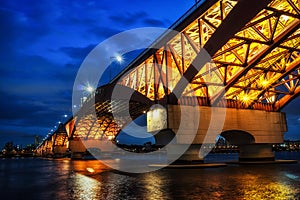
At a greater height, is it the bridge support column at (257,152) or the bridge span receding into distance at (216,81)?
the bridge span receding into distance at (216,81)

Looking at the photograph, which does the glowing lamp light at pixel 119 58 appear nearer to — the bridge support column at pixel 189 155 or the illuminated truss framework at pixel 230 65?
the illuminated truss framework at pixel 230 65

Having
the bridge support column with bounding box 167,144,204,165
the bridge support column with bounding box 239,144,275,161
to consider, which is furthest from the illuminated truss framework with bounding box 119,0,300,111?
the bridge support column with bounding box 167,144,204,165

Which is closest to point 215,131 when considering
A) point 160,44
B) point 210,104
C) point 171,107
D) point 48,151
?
point 210,104

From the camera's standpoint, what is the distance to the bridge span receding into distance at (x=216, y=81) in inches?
997

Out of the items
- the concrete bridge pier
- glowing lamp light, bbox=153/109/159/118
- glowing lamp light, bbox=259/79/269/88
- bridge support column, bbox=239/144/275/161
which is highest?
glowing lamp light, bbox=259/79/269/88

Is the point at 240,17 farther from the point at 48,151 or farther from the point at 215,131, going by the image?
the point at 48,151

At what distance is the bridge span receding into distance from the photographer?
2533cm

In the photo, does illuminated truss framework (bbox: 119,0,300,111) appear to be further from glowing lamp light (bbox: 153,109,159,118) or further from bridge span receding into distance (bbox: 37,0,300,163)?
glowing lamp light (bbox: 153,109,159,118)

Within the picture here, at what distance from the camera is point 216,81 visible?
108ft

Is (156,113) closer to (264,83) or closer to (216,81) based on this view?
(216,81)

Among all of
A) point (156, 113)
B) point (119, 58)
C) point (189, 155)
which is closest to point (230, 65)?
point (156, 113)

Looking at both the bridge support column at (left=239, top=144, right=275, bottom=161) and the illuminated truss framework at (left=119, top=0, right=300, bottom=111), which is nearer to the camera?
the illuminated truss framework at (left=119, top=0, right=300, bottom=111)

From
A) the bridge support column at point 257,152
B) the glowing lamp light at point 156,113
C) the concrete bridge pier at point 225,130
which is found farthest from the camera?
the bridge support column at point 257,152

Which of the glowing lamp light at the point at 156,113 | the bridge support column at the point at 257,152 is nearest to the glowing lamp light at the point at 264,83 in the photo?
the bridge support column at the point at 257,152
